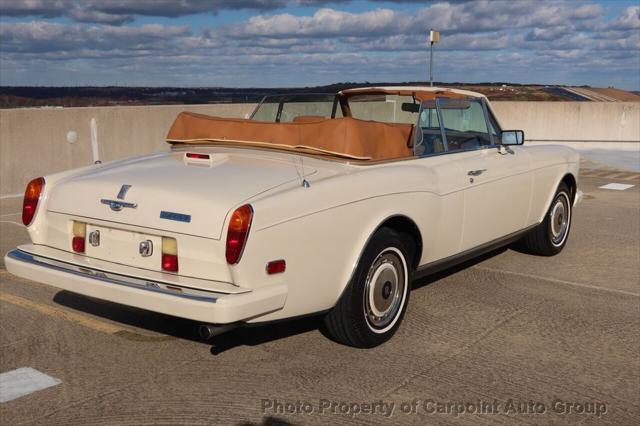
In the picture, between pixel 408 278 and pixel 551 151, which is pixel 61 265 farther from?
pixel 551 151

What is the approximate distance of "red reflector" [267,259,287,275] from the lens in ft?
12.6

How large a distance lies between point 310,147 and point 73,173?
1.47m

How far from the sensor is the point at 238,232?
12.3 feet

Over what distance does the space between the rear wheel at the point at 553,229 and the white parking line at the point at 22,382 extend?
426cm

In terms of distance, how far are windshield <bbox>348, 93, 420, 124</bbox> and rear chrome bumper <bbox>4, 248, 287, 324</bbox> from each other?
85.4 inches

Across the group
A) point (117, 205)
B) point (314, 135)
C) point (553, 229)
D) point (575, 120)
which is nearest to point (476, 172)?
point (314, 135)

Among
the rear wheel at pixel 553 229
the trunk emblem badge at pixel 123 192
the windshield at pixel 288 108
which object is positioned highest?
the windshield at pixel 288 108

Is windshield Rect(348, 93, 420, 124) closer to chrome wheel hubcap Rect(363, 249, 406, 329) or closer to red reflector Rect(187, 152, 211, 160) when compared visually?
chrome wheel hubcap Rect(363, 249, 406, 329)

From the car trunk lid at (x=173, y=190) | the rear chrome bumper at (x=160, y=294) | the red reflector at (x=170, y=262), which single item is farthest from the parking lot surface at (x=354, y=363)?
the car trunk lid at (x=173, y=190)

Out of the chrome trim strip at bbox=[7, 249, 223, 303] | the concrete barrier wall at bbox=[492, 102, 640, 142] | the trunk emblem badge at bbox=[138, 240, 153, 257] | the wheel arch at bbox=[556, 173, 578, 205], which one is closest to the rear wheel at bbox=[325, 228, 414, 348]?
the chrome trim strip at bbox=[7, 249, 223, 303]

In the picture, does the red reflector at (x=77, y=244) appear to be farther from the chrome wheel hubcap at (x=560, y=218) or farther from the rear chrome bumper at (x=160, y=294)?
the chrome wheel hubcap at (x=560, y=218)

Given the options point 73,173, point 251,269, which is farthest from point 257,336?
point 73,173

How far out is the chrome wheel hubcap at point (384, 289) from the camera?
→ 447 cm

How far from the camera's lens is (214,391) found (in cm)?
391
